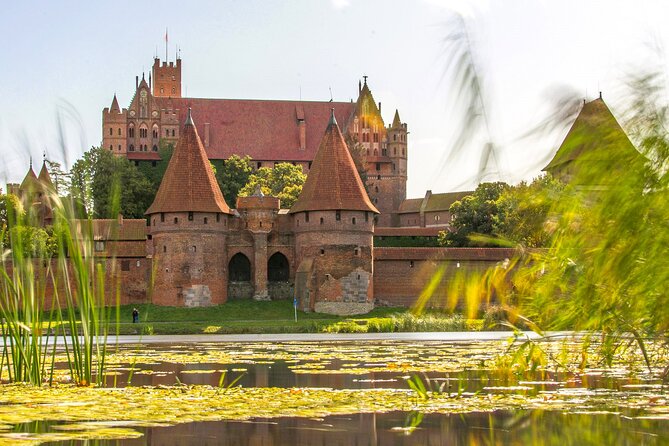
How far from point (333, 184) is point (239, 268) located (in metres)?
6.40

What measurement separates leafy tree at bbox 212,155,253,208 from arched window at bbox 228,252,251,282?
21.2 metres

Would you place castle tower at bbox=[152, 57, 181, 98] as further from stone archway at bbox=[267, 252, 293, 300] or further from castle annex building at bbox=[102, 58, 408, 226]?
Answer: stone archway at bbox=[267, 252, 293, 300]

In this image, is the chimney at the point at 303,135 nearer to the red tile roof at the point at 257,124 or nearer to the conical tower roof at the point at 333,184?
the red tile roof at the point at 257,124

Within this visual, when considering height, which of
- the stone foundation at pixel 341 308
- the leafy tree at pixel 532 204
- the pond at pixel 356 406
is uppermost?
the leafy tree at pixel 532 204

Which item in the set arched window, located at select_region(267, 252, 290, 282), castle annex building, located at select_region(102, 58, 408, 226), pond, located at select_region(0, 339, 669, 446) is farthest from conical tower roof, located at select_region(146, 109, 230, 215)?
castle annex building, located at select_region(102, 58, 408, 226)

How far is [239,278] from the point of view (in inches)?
1758

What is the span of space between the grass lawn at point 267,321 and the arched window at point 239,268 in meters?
2.79

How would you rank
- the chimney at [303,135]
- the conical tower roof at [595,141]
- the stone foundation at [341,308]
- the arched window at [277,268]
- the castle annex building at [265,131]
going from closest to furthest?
the conical tower roof at [595,141]
the stone foundation at [341,308]
the arched window at [277,268]
the castle annex building at [265,131]
the chimney at [303,135]

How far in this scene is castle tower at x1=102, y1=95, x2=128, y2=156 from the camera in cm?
7488

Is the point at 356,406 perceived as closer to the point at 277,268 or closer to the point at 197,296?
the point at 197,296

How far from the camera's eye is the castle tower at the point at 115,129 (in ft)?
246

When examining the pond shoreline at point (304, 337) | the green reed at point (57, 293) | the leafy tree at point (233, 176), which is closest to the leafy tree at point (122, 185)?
the leafy tree at point (233, 176)

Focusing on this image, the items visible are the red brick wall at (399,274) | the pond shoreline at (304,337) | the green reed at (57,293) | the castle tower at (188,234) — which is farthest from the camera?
the red brick wall at (399,274)

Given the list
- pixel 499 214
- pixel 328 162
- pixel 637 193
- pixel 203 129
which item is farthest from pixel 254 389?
pixel 203 129
